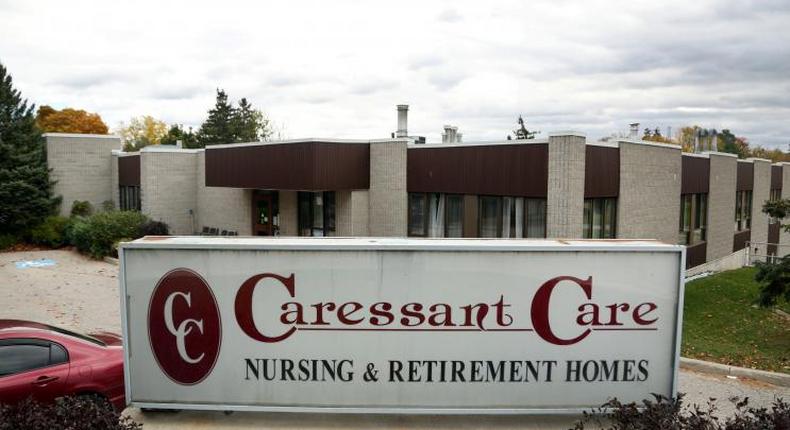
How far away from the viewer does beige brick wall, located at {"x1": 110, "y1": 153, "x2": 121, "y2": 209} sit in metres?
32.8

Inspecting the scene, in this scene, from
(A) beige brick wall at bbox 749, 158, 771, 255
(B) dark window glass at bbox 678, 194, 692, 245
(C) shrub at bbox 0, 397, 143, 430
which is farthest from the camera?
(A) beige brick wall at bbox 749, 158, 771, 255

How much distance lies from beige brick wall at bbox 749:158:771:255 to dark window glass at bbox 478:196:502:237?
20.3 meters

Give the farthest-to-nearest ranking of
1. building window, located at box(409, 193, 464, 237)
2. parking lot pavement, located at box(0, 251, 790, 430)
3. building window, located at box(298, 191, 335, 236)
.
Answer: building window, located at box(298, 191, 335, 236), building window, located at box(409, 193, 464, 237), parking lot pavement, located at box(0, 251, 790, 430)

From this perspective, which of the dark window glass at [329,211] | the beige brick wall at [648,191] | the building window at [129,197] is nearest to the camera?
the beige brick wall at [648,191]

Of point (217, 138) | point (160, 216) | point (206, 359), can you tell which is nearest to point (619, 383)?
point (206, 359)

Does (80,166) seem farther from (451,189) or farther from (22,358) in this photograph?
(22,358)

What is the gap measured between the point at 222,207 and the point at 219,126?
54.7 m

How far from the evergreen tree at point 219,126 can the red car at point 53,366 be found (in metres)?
72.3

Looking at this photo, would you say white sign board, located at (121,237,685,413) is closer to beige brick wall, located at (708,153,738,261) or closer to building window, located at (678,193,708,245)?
building window, located at (678,193,708,245)

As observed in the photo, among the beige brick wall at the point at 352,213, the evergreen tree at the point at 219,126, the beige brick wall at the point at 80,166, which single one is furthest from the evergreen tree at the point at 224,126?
the beige brick wall at the point at 352,213

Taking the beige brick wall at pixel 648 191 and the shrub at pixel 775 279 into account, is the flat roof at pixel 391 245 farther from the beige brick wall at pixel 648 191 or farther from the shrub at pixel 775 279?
the beige brick wall at pixel 648 191

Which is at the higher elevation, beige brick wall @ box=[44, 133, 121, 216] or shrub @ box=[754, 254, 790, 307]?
beige brick wall @ box=[44, 133, 121, 216]

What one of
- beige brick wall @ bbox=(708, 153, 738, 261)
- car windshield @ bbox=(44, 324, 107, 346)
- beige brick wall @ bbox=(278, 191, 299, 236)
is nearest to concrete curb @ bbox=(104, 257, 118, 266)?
beige brick wall @ bbox=(278, 191, 299, 236)

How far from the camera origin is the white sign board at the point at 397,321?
7.69 meters
